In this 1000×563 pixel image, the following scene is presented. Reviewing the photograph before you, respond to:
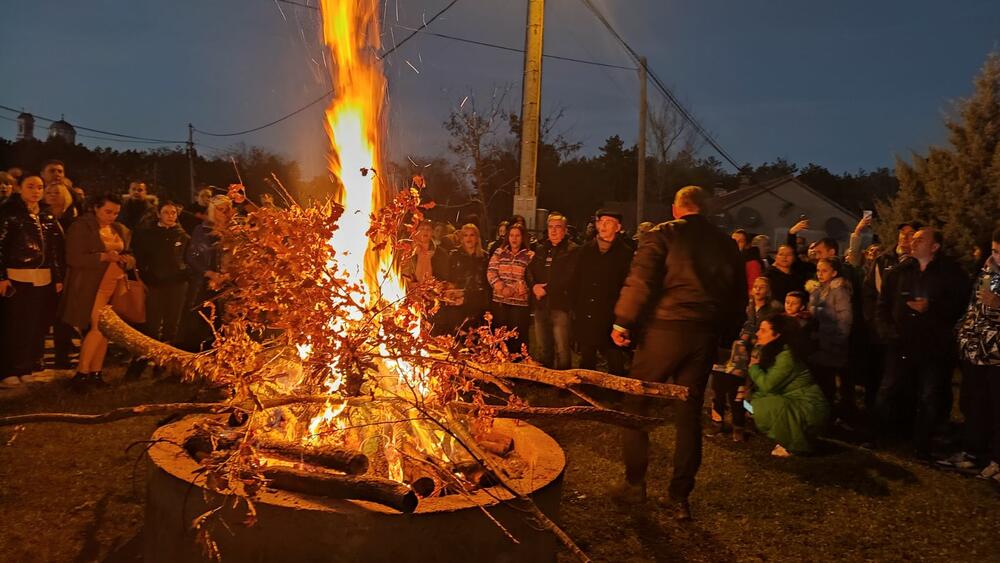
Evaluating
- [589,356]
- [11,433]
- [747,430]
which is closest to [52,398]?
[11,433]

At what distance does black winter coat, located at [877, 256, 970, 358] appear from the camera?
659cm

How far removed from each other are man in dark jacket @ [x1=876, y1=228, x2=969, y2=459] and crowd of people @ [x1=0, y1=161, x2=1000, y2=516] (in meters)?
0.01

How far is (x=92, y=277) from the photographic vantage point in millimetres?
7465

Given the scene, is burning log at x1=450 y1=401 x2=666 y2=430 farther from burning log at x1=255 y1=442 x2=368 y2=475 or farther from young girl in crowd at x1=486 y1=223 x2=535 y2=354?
young girl in crowd at x1=486 y1=223 x2=535 y2=354

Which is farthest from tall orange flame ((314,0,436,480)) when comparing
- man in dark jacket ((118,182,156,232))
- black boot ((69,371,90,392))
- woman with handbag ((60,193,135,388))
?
man in dark jacket ((118,182,156,232))

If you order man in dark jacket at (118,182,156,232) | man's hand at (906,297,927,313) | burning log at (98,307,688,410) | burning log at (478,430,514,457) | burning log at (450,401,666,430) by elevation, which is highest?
man in dark jacket at (118,182,156,232)

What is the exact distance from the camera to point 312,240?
3928 mm

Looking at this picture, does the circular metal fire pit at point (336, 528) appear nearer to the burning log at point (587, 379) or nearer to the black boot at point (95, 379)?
the burning log at point (587, 379)

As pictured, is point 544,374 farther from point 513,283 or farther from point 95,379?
point 95,379

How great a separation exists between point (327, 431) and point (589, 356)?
15.8 feet

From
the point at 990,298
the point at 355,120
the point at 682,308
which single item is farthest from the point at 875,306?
the point at 355,120

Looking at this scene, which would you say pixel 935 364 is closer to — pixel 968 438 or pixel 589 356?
pixel 968 438

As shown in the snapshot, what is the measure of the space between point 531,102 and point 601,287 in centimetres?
507

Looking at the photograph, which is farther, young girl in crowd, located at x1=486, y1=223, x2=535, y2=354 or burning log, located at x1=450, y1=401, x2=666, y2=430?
young girl in crowd, located at x1=486, y1=223, x2=535, y2=354
